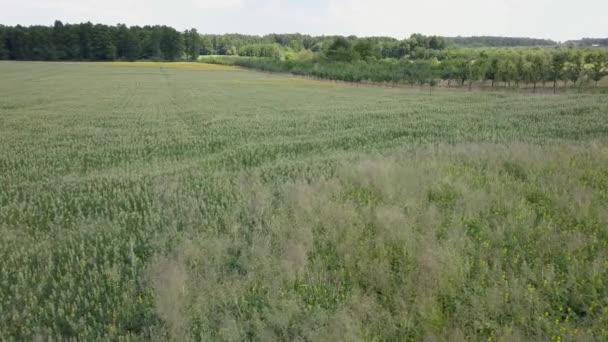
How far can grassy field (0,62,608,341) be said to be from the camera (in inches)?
183

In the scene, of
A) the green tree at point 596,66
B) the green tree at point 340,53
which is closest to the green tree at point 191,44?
the green tree at point 340,53

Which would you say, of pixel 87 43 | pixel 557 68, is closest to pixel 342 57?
pixel 557 68

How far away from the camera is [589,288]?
4.74m

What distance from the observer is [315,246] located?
21.4 feet

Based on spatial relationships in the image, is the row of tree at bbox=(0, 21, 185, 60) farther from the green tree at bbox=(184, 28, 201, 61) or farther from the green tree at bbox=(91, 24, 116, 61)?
the green tree at bbox=(184, 28, 201, 61)

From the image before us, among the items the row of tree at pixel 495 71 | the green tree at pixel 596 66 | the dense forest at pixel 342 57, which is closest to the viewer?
the green tree at pixel 596 66

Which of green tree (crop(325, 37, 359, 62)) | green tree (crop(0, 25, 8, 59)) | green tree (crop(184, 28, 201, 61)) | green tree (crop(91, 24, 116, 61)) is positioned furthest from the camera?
green tree (crop(184, 28, 201, 61))

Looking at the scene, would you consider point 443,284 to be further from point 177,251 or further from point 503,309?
point 177,251

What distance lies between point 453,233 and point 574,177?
189 inches

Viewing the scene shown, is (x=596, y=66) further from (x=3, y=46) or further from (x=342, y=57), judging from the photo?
(x=3, y=46)

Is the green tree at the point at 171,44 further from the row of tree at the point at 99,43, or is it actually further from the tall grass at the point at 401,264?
the tall grass at the point at 401,264

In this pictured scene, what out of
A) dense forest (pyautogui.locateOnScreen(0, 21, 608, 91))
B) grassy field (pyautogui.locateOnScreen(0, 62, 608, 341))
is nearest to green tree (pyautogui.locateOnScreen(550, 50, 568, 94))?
dense forest (pyautogui.locateOnScreen(0, 21, 608, 91))

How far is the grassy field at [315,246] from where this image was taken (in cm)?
464

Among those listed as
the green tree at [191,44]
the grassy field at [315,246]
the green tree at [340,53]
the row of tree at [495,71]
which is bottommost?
the grassy field at [315,246]
